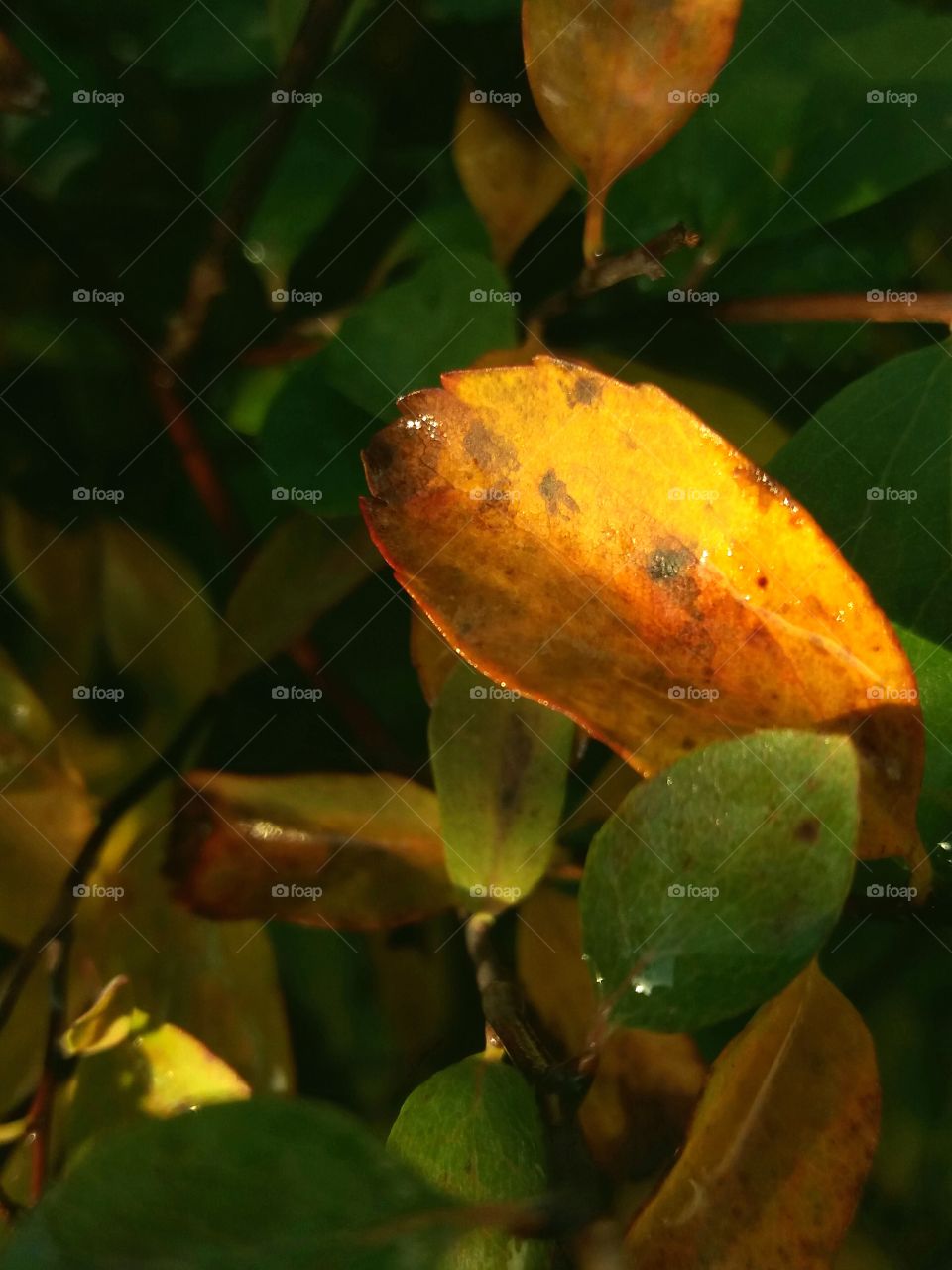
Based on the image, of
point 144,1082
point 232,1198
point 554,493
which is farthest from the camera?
point 144,1082

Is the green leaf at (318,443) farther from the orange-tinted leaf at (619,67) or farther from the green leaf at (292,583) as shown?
the orange-tinted leaf at (619,67)

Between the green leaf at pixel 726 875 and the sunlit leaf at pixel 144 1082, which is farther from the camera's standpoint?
the sunlit leaf at pixel 144 1082

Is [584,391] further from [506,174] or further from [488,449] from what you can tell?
[506,174]

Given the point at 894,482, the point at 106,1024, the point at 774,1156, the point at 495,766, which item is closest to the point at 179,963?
the point at 106,1024

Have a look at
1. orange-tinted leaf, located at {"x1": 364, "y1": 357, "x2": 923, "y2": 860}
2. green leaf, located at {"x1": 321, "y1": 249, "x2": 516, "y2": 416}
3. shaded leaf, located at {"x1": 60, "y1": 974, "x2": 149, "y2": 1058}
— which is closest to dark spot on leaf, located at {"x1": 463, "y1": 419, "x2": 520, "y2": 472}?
orange-tinted leaf, located at {"x1": 364, "y1": 357, "x2": 923, "y2": 860}

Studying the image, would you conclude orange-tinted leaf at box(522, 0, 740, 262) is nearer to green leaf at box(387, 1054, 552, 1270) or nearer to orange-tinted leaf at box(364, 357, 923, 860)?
orange-tinted leaf at box(364, 357, 923, 860)

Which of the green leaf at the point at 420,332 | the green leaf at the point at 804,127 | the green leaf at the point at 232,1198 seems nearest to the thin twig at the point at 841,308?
the green leaf at the point at 804,127

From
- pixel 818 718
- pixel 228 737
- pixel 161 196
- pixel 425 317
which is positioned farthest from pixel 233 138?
pixel 818 718

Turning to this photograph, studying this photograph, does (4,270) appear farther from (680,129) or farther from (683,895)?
(683,895)
